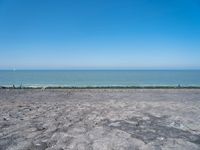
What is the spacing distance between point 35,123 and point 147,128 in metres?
3.71

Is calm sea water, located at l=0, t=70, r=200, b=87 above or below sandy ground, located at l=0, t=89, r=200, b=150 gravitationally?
below

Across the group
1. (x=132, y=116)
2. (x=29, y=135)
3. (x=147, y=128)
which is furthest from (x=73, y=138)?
(x=132, y=116)

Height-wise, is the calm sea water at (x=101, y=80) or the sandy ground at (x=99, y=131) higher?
the sandy ground at (x=99, y=131)

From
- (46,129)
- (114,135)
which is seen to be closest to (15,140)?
(46,129)

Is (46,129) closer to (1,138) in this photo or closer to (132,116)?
(1,138)

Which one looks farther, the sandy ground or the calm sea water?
the calm sea water

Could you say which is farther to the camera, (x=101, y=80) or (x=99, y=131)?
(x=101, y=80)

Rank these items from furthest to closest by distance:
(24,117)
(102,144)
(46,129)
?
(24,117) → (46,129) → (102,144)

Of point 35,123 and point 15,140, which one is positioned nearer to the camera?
point 15,140

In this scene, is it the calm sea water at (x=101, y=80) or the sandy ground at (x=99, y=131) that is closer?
the sandy ground at (x=99, y=131)

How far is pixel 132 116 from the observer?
7.09 m

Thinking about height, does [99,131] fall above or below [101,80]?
above

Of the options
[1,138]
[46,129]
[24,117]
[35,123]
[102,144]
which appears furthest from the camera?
[24,117]

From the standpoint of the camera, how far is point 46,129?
5.56 metres
